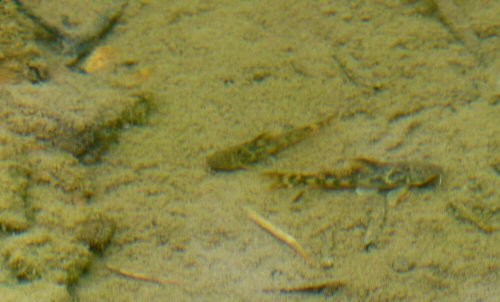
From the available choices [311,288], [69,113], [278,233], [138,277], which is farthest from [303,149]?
[69,113]

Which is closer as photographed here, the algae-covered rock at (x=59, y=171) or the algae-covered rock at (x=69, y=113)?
the algae-covered rock at (x=59, y=171)

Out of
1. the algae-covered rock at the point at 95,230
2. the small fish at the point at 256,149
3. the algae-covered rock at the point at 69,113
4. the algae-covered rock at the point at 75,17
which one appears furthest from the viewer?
the algae-covered rock at the point at 75,17

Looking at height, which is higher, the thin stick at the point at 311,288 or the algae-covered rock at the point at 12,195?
the algae-covered rock at the point at 12,195

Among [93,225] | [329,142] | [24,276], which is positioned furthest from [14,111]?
[329,142]

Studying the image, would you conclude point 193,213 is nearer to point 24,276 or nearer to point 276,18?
point 24,276

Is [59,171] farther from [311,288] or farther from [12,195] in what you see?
[311,288]

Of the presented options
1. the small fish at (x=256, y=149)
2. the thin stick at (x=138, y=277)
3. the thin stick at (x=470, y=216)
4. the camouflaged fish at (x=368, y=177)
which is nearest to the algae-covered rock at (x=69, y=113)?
the small fish at (x=256, y=149)

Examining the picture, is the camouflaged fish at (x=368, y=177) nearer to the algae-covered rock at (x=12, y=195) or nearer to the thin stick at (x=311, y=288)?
the thin stick at (x=311, y=288)
